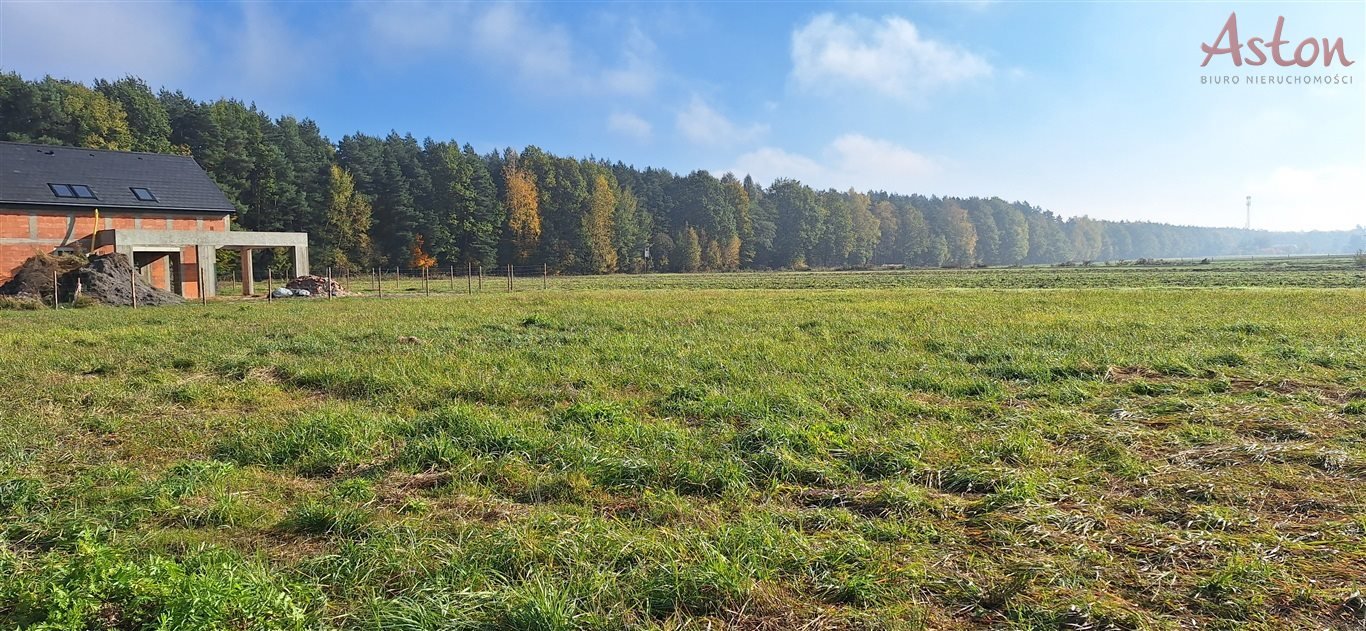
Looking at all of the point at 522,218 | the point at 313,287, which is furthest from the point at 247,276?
the point at 522,218

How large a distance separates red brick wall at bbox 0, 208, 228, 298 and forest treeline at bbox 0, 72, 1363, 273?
24321 millimetres

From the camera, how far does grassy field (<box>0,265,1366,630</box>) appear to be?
287 cm

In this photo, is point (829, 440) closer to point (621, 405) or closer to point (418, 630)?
point (621, 405)

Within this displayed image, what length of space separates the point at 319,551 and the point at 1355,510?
551 cm

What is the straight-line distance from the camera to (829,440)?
5.16 meters

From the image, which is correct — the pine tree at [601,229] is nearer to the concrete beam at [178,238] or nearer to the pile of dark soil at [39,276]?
the concrete beam at [178,238]

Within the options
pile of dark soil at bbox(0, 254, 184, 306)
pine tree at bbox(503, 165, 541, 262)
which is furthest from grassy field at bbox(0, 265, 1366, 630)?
pine tree at bbox(503, 165, 541, 262)

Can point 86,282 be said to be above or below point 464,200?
below

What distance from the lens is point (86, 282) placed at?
2250 cm

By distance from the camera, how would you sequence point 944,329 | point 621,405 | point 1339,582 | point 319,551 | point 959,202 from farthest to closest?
point 959,202
point 944,329
point 621,405
point 319,551
point 1339,582

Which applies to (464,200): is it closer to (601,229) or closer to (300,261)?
(601,229)

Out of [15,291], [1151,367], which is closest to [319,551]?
[1151,367]

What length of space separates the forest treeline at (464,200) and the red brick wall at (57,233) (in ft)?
79.8

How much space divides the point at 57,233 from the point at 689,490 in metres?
37.8
